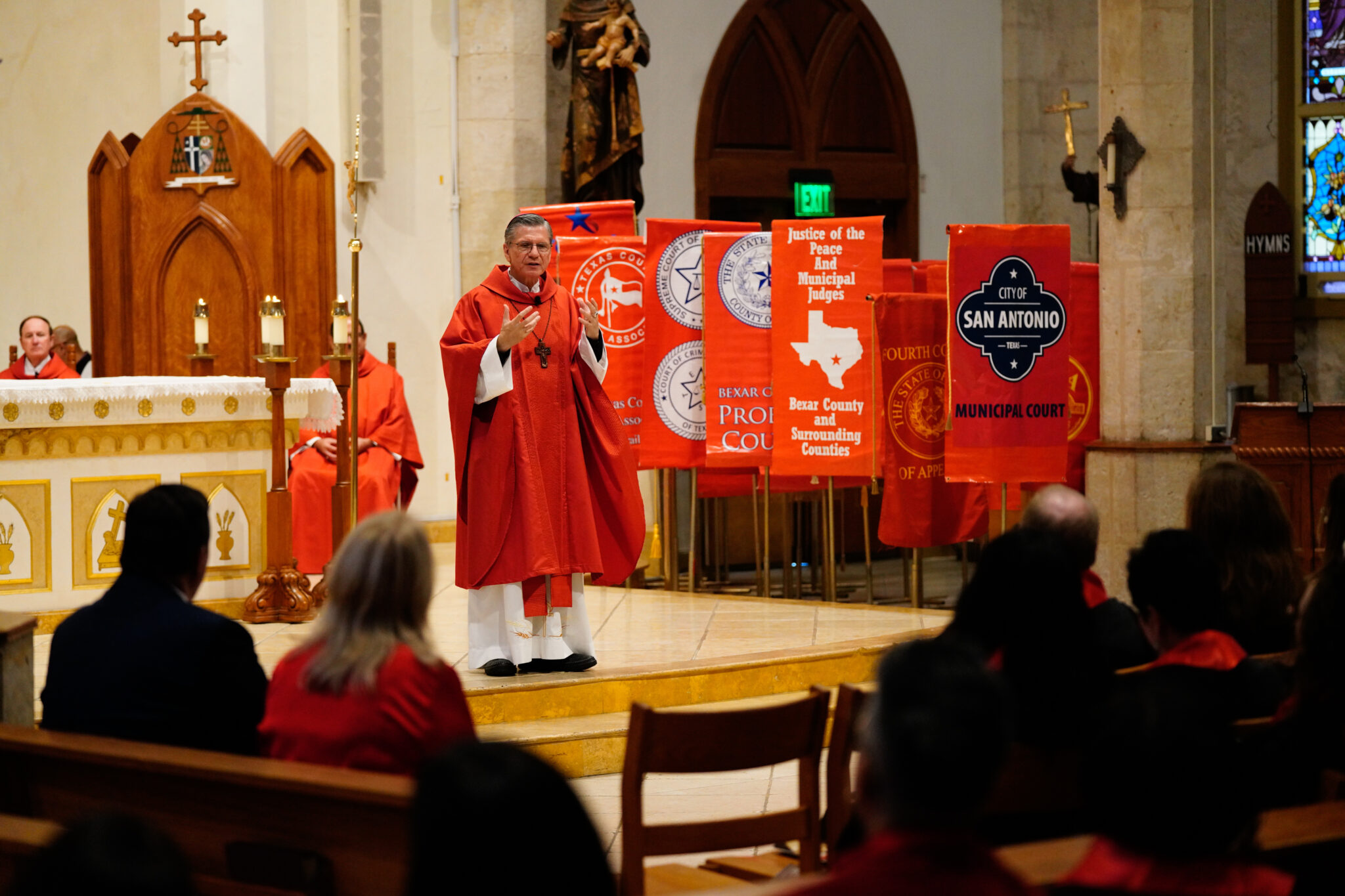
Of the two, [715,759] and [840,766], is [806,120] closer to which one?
[840,766]

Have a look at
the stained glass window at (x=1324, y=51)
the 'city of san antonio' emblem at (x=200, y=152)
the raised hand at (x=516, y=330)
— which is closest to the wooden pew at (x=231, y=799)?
the raised hand at (x=516, y=330)

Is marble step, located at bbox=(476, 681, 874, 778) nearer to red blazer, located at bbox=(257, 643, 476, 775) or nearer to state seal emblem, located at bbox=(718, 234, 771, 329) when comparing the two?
state seal emblem, located at bbox=(718, 234, 771, 329)

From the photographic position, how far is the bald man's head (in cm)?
367

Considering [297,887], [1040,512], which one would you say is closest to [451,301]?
[1040,512]

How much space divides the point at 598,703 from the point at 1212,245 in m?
4.27

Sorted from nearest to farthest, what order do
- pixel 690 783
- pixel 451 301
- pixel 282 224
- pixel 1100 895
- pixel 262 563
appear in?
pixel 1100 895
pixel 690 783
pixel 262 563
pixel 282 224
pixel 451 301

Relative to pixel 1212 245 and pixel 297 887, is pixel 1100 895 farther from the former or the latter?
pixel 1212 245

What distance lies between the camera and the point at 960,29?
1181 cm

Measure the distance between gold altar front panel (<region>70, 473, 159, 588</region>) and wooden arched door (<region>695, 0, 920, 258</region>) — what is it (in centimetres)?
509

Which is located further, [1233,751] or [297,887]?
[297,887]

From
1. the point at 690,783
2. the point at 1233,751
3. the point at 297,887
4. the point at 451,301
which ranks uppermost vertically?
the point at 451,301

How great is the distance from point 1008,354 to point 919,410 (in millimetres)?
543

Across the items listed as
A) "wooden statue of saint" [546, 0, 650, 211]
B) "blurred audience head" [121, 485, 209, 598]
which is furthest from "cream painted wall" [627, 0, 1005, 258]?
"blurred audience head" [121, 485, 209, 598]

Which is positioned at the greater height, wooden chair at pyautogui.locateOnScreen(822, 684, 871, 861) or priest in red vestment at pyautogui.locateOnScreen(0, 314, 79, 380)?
priest in red vestment at pyautogui.locateOnScreen(0, 314, 79, 380)
